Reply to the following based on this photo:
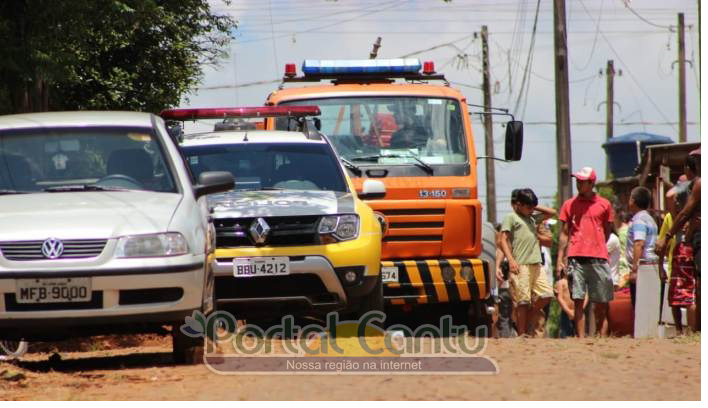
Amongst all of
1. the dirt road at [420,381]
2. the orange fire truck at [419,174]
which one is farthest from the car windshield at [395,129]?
the dirt road at [420,381]

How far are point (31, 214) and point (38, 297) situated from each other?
556 mm

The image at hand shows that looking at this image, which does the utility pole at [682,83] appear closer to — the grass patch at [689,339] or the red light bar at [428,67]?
the red light bar at [428,67]

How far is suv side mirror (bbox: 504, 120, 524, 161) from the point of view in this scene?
571 inches

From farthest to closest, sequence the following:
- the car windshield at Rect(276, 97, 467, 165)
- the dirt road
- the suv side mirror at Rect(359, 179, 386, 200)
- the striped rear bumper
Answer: the car windshield at Rect(276, 97, 467, 165)
the striped rear bumper
the suv side mirror at Rect(359, 179, 386, 200)
the dirt road

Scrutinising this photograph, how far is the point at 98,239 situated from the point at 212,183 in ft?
3.91

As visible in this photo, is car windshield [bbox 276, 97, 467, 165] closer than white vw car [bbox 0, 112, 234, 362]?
No

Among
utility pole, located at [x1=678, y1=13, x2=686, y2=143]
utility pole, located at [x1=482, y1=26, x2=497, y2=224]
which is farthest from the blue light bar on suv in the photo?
utility pole, located at [x1=678, y1=13, x2=686, y2=143]

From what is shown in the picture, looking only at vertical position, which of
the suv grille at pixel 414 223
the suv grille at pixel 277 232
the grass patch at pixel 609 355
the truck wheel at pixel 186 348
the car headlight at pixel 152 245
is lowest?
the grass patch at pixel 609 355

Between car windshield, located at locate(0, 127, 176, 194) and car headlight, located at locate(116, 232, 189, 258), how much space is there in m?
0.85

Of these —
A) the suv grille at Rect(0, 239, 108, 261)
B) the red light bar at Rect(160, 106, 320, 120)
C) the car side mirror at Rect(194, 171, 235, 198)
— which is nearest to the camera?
the suv grille at Rect(0, 239, 108, 261)

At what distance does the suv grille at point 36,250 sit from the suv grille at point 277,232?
7.93 feet

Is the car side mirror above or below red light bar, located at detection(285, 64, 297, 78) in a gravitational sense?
below

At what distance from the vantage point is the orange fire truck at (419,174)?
13859 millimetres

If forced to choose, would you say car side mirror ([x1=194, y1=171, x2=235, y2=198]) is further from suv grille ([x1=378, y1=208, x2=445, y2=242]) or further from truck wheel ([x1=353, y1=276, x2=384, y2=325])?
suv grille ([x1=378, y1=208, x2=445, y2=242])
